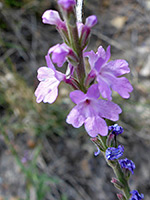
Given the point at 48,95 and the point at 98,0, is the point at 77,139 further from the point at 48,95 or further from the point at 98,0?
the point at 98,0

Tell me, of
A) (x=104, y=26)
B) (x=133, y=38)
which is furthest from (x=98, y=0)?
(x=133, y=38)

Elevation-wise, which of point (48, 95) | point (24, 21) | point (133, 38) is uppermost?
point (48, 95)

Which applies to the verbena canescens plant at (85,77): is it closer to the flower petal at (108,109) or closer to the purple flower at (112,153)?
the flower petal at (108,109)

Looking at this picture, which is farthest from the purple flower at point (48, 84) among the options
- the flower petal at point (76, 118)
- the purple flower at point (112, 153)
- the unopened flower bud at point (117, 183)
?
the unopened flower bud at point (117, 183)

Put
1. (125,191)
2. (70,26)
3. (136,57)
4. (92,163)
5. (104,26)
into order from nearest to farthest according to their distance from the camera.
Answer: (70,26) → (125,191) → (92,163) → (136,57) → (104,26)

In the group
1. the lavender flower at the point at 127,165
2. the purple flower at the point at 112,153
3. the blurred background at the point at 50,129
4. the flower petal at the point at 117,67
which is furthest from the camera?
the blurred background at the point at 50,129

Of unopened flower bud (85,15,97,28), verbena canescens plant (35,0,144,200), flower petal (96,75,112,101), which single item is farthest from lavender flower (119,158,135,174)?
unopened flower bud (85,15,97,28)
